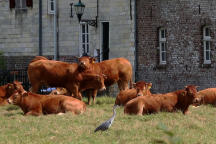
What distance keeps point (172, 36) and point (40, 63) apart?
9.47 m

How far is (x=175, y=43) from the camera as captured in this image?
24703 mm

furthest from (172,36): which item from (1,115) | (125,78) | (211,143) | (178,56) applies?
(211,143)

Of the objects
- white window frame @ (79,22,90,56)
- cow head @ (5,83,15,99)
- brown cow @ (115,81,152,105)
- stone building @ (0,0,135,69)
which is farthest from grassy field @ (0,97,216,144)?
white window frame @ (79,22,90,56)

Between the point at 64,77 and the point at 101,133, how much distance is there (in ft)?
22.5

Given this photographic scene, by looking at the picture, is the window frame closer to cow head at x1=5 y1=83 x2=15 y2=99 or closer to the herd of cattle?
the herd of cattle

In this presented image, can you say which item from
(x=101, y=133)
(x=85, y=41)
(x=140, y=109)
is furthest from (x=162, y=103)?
(x=85, y=41)

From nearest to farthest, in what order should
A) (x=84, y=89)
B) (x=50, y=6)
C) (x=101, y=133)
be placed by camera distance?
(x=101, y=133) < (x=84, y=89) < (x=50, y=6)

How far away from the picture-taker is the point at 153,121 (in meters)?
11.1

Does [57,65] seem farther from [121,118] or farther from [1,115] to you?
[121,118]

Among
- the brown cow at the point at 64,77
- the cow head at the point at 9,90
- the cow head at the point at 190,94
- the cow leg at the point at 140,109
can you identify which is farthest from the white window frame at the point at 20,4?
the cow leg at the point at 140,109

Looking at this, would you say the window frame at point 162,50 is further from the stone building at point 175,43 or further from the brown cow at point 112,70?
the brown cow at point 112,70

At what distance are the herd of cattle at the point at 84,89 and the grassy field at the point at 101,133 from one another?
352 millimetres

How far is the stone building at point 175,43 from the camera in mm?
23812

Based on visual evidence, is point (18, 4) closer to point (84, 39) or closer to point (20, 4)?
point (20, 4)
